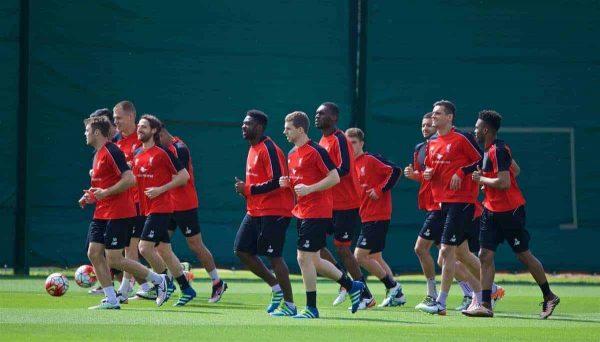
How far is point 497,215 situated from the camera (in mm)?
14617

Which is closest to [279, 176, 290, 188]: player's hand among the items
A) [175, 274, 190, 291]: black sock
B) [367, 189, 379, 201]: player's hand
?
[175, 274, 190, 291]: black sock

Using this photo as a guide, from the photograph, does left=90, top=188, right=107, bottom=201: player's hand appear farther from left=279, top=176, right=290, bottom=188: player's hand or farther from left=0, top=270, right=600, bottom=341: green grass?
left=279, top=176, right=290, bottom=188: player's hand

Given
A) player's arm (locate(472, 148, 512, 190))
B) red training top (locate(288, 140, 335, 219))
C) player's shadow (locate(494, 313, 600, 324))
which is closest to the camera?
red training top (locate(288, 140, 335, 219))

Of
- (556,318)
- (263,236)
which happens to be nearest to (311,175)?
(263,236)

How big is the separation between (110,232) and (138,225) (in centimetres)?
266

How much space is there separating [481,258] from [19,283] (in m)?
7.53

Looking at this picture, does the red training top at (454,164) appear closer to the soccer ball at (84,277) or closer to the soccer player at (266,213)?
the soccer player at (266,213)

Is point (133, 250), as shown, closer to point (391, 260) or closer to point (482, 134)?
point (482, 134)

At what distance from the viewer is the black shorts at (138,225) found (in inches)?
665

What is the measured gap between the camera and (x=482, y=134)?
575 inches

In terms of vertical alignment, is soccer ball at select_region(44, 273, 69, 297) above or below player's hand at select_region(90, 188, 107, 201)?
below

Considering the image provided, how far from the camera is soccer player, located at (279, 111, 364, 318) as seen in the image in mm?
13516

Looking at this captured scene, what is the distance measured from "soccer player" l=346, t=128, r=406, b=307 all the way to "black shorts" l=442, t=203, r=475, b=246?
1.99 m

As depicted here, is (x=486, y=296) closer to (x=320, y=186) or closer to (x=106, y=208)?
(x=320, y=186)
